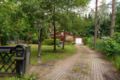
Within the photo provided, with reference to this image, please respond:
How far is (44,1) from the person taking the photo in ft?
62.9

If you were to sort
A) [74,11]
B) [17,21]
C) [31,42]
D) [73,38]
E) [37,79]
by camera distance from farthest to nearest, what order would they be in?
[73,38] → [31,42] → [74,11] → [17,21] → [37,79]

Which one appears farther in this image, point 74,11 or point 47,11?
point 74,11

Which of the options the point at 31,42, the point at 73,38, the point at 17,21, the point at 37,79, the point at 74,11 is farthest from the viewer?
the point at 73,38

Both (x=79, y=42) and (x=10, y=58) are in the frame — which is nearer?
(x=10, y=58)

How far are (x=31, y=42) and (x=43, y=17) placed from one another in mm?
32843

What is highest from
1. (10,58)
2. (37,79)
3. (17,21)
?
(17,21)

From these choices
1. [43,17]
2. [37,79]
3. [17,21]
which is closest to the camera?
[37,79]

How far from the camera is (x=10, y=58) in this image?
11.2 m

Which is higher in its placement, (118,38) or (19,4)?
(19,4)

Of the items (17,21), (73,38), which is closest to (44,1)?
(17,21)

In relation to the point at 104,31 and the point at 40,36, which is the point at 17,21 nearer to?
the point at 40,36

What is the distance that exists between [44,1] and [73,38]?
145 ft

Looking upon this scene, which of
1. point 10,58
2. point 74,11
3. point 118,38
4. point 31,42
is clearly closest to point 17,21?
point 74,11

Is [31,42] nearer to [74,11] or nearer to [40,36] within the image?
[74,11]
